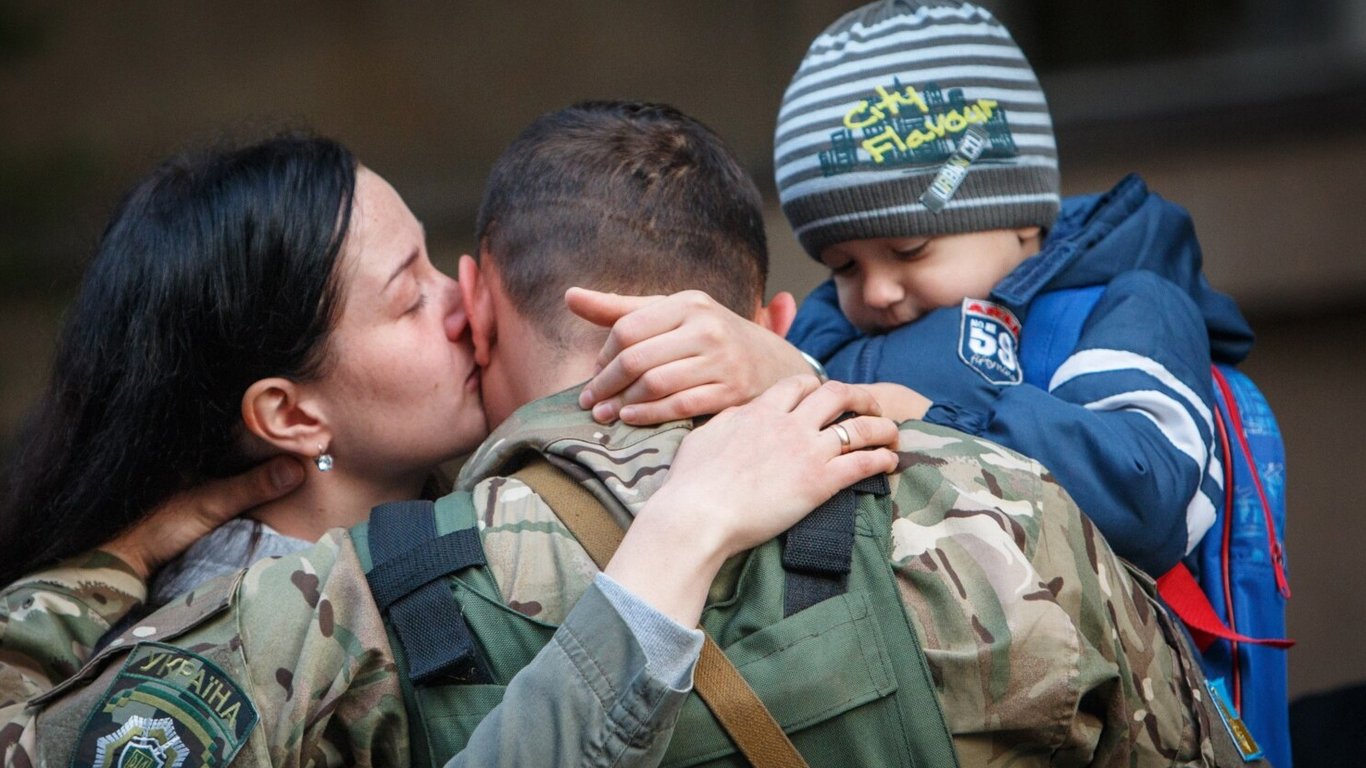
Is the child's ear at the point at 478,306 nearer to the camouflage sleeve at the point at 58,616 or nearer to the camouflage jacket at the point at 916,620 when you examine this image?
the camouflage jacket at the point at 916,620

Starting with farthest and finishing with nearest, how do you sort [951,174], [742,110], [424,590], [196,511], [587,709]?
[742,110]
[951,174]
[196,511]
[424,590]
[587,709]

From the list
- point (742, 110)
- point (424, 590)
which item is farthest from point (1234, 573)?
point (742, 110)

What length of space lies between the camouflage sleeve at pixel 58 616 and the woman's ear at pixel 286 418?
12.5 inches

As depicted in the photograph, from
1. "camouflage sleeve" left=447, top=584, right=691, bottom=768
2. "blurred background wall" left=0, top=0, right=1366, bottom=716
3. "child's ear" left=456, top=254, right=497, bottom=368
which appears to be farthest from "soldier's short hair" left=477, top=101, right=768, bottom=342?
"blurred background wall" left=0, top=0, right=1366, bottom=716

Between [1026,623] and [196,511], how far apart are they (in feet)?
4.37

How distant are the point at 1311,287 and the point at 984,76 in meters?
3.25

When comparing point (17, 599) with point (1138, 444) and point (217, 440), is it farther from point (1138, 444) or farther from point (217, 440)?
point (1138, 444)

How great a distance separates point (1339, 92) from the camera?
5.59 m

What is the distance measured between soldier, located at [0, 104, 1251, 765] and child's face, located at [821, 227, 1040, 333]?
0.77 metres

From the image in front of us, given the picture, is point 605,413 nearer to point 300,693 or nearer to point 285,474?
point 300,693

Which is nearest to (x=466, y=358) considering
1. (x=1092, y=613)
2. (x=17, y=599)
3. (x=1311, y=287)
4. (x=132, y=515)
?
(x=132, y=515)

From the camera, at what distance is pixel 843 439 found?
1.93 metres

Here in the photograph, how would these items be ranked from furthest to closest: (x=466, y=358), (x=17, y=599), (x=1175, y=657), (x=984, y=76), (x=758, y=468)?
(x=984, y=76), (x=466, y=358), (x=17, y=599), (x=1175, y=657), (x=758, y=468)

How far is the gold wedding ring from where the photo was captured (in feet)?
6.31
